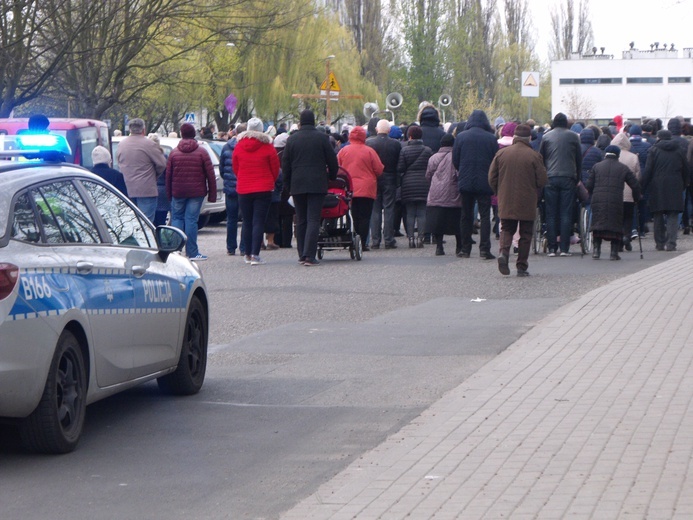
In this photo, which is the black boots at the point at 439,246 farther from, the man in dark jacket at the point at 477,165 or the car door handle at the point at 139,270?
the car door handle at the point at 139,270

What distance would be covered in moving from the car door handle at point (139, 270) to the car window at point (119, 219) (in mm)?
170

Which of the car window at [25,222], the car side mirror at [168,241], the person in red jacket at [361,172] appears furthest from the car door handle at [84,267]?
the person in red jacket at [361,172]

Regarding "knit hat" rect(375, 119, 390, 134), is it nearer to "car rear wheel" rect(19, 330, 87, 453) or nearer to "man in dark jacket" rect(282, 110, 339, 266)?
"man in dark jacket" rect(282, 110, 339, 266)

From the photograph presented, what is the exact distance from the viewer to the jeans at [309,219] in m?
17.5

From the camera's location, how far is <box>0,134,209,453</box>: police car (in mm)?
6402

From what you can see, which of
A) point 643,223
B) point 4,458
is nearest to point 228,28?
point 643,223

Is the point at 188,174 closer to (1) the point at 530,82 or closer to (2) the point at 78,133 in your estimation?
(2) the point at 78,133

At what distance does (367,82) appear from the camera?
62.0 metres

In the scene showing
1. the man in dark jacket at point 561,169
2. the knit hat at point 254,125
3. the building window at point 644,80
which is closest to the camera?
the knit hat at point 254,125

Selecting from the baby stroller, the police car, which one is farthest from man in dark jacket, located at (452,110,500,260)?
the police car

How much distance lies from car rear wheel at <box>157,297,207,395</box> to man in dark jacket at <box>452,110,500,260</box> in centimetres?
942

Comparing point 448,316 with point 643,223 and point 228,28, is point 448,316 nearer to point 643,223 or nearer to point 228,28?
point 643,223

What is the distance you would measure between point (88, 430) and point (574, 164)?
11.9m

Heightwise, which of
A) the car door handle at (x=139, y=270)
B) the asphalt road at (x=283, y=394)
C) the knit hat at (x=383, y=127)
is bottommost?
the asphalt road at (x=283, y=394)
